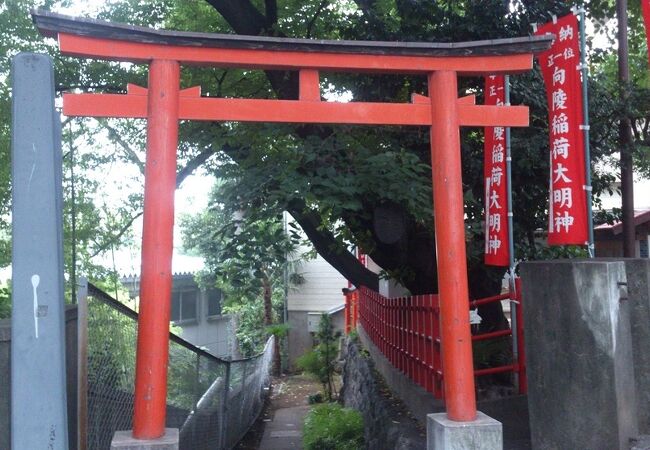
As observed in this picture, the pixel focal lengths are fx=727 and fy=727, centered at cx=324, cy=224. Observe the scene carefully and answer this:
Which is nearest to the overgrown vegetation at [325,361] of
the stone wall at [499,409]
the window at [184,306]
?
the window at [184,306]

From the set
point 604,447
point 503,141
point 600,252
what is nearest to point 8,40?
point 503,141

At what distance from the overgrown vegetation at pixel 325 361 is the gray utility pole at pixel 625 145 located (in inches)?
442

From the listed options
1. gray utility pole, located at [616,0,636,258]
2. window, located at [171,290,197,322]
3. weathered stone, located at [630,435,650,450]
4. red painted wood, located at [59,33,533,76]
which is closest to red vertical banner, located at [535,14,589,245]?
red painted wood, located at [59,33,533,76]

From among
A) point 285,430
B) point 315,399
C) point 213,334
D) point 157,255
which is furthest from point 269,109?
point 213,334

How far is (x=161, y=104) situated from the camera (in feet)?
18.3

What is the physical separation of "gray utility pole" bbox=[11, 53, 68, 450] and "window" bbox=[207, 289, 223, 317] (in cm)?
2297

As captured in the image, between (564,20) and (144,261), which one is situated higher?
(564,20)

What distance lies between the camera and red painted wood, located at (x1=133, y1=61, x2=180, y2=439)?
5352mm

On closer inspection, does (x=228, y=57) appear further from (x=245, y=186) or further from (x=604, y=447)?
(x=604, y=447)

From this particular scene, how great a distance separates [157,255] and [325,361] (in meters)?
15.5

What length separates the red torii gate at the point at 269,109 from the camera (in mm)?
5453

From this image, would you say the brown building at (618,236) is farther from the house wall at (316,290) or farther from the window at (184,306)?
the house wall at (316,290)

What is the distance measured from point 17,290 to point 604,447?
4.43 metres

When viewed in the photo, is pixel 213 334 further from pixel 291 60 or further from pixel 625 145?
pixel 291 60
